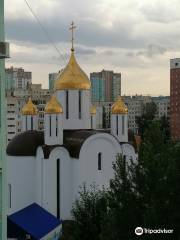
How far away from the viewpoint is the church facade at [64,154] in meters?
19.2

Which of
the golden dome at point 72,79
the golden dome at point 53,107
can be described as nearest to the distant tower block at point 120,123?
the golden dome at point 72,79

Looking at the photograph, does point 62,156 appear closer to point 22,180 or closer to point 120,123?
point 22,180

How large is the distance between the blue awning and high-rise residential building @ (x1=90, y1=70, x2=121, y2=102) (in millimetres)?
74022

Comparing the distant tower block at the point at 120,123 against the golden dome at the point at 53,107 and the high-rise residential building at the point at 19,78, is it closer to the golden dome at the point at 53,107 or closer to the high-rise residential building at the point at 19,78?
the golden dome at the point at 53,107

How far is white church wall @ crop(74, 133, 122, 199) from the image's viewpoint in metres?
19.2

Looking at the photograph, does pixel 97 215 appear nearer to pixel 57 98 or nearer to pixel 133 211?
pixel 133 211

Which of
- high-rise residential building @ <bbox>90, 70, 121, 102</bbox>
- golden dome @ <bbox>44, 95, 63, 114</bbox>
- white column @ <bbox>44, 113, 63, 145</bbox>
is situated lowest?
white column @ <bbox>44, 113, 63, 145</bbox>

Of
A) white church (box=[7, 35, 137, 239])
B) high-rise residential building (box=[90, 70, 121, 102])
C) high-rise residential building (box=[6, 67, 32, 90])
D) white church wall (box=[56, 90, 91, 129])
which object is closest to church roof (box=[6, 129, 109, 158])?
white church (box=[7, 35, 137, 239])

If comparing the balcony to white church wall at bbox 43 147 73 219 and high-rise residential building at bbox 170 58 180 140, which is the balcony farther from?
high-rise residential building at bbox 170 58 180 140

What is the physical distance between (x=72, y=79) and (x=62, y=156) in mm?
3303

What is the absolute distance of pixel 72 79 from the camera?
829 inches

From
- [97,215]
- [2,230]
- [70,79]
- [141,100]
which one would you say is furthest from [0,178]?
[141,100]

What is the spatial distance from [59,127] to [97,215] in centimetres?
871

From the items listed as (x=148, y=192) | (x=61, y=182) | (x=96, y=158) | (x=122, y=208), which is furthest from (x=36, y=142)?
(x=148, y=192)
